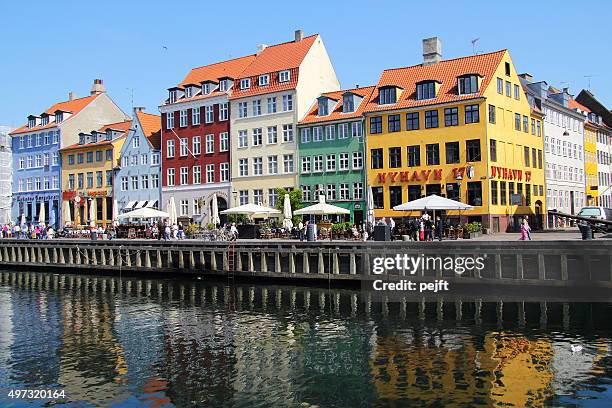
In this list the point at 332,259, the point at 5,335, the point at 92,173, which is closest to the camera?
the point at 5,335

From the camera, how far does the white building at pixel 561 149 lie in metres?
63.9

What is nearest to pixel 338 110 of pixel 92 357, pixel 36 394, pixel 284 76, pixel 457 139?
pixel 284 76

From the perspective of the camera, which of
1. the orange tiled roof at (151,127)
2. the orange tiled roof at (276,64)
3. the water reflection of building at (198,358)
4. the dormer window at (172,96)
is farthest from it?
the orange tiled roof at (151,127)

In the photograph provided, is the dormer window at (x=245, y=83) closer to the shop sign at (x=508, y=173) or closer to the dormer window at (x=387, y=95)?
the dormer window at (x=387, y=95)

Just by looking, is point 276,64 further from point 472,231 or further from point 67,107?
point 67,107

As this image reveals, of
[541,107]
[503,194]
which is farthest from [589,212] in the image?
[541,107]

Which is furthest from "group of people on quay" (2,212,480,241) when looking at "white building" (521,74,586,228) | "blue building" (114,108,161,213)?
"white building" (521,74,586,228)

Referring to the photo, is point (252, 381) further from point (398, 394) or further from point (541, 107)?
point (541, 107)

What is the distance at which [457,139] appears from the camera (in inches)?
2104

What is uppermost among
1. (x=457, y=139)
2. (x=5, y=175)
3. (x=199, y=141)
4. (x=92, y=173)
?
(x=199, y=141)

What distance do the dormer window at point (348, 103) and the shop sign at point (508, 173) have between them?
14.3m
